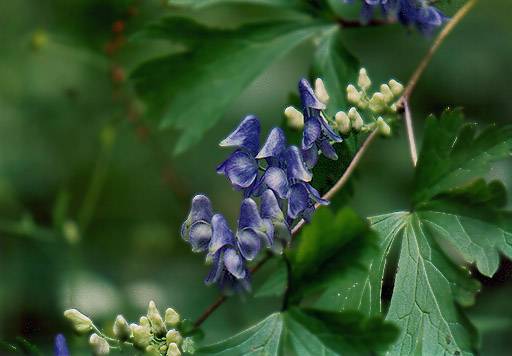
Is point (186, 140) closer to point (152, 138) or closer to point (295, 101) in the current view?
point (295, 101)

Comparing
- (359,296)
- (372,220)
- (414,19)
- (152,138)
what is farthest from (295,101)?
(152,138)

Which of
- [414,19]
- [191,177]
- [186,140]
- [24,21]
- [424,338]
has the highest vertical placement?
[414,19]

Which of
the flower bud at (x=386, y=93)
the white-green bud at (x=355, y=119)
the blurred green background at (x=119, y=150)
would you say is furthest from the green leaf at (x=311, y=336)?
the blurred green background at (x=119, y=150)

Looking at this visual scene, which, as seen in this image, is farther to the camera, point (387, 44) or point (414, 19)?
point (387, 44)

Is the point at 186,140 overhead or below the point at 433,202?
below

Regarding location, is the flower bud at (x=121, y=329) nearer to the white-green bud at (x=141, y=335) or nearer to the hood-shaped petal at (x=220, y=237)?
the white-green bud at (x=141, y=335)

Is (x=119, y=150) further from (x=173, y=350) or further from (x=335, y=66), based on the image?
(x=173, y=350)

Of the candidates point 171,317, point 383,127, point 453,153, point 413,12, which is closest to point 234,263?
point 171,317

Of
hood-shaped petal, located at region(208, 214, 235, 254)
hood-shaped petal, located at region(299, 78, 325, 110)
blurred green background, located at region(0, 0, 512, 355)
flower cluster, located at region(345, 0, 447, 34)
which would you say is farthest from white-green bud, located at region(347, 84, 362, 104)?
blurred green background, located at region(0, 0, 512, 355)
